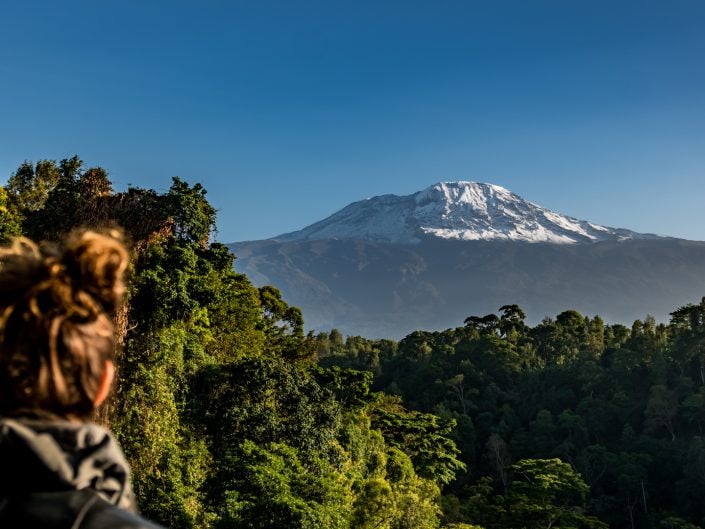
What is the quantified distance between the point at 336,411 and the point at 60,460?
995 inches

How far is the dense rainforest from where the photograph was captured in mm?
18750

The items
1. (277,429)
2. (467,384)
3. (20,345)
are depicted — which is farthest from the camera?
(467,384)

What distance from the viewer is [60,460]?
121 cm

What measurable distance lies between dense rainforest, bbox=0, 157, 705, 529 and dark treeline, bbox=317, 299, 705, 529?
0.57ft

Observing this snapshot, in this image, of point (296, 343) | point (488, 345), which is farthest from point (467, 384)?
point (296, 343)

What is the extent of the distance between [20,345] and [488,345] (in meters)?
70.4

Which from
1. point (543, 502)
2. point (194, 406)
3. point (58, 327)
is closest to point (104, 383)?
point (58, 327)

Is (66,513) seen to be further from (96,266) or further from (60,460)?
(96,266)

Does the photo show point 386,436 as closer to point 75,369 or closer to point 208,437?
point 208,437

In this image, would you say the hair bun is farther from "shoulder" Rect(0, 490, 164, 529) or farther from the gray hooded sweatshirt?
"shoulder" Rect(0, 490, 164, 529)

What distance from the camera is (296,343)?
4331 centimetres

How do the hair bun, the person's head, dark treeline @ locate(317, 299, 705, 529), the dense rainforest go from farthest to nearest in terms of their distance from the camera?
dark treeline @ locate(317, 299, 705, 529) < the dense rainforest < the hair bun < the person's head

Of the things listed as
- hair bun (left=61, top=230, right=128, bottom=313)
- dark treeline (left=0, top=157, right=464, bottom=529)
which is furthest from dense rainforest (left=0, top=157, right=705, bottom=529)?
hair bun (left=61, top=230, right=128, bottom=313)

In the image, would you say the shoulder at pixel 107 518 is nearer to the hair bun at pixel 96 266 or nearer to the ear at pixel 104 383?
the ear at pixel 104 383
